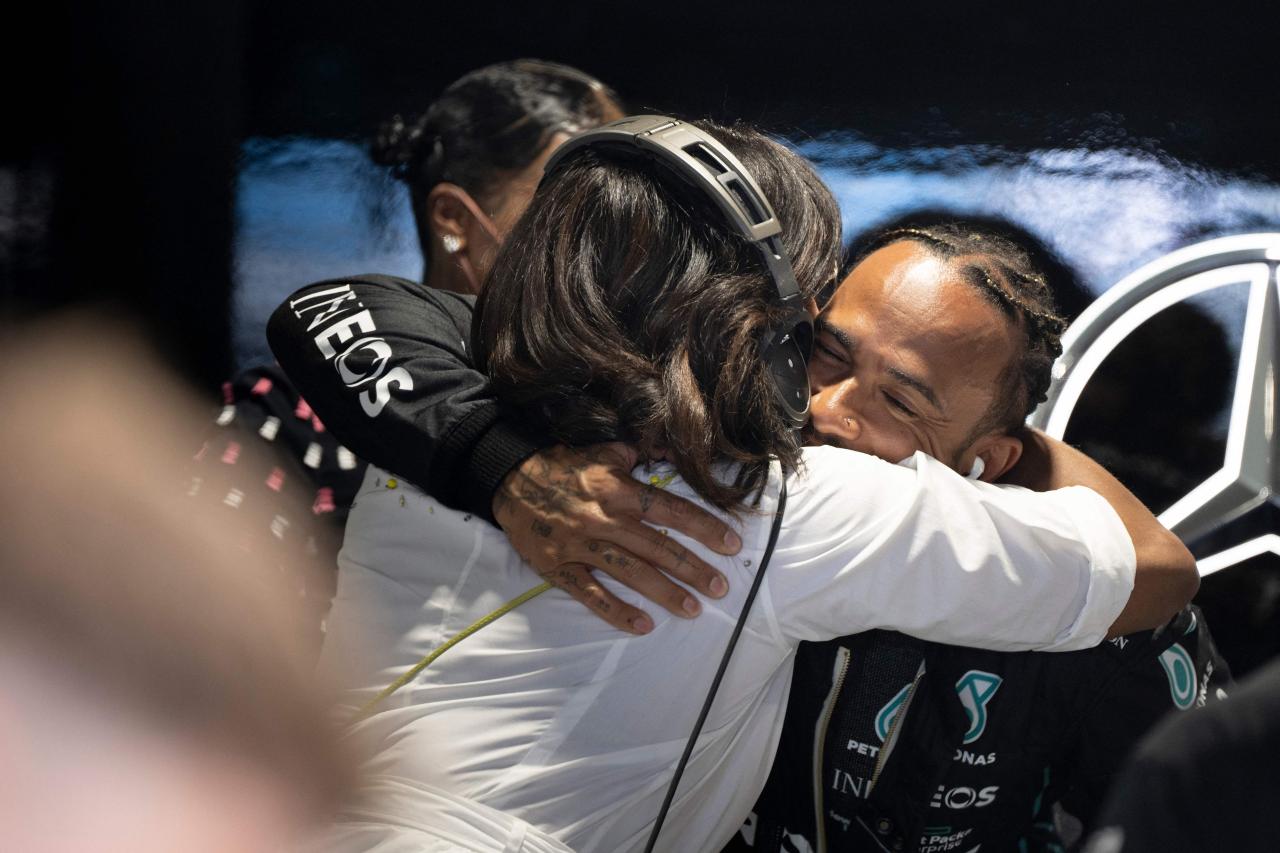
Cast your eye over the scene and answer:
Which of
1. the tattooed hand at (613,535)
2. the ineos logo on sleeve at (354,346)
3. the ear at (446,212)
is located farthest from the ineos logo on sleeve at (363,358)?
the ear at (446,212)

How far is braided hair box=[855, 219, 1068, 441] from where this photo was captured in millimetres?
1291

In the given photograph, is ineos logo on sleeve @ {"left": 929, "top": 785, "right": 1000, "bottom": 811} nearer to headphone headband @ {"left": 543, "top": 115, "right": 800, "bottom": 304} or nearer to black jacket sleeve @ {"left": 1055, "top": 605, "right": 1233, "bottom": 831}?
black jacket sleeve @ {"left": 1055, "top": 605, "right": 1233, "bottom": 831}

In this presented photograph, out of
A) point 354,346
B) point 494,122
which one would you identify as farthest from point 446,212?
point 354,346

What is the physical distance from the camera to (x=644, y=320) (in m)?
1.02

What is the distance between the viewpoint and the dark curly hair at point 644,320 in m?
0.98

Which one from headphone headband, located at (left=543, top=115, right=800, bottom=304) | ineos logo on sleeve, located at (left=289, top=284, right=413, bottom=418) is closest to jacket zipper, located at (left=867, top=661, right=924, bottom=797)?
headphone headband, located at (left=543, top=115, right=800, bottom=304)

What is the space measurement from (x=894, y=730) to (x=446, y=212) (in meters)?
1.00

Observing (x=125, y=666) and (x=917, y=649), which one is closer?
(x=125, y=666)

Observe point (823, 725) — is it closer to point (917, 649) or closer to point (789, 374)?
point (917, 649)

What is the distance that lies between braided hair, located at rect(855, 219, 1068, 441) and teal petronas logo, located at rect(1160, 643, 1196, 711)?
1.02 feet

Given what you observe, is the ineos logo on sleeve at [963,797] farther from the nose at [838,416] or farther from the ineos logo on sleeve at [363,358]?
the ineos logo on sleeve at [363,358]

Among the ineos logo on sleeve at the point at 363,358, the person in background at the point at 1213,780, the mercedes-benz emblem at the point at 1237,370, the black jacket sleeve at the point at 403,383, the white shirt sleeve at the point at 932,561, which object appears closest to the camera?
the person in background at the point at 1213,780

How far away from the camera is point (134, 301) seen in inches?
69.4

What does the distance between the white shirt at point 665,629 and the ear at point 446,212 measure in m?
0.79
